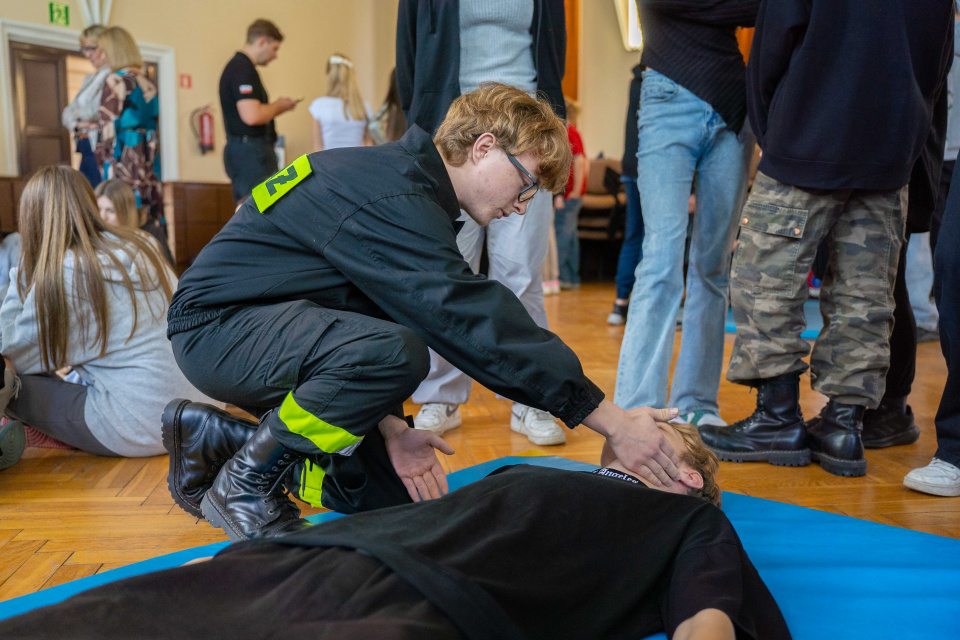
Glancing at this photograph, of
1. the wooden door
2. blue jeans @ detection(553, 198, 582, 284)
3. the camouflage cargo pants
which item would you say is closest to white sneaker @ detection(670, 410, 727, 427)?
the camouflage cargo pants

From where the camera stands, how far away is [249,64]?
15.4 ft

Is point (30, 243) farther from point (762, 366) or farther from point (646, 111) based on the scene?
point (762, 366)

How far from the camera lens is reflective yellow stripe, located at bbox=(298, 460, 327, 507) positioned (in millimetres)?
1672

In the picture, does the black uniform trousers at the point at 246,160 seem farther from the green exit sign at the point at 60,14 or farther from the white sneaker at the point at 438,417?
the green exit sign at the point at 60,14

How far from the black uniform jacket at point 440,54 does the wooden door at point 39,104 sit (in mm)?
5637

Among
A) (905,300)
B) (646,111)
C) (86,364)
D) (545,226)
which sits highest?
(646,111)

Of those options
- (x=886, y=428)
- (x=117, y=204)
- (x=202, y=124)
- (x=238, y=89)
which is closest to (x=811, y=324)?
(x=886, y=428)

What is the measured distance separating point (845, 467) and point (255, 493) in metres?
1.54

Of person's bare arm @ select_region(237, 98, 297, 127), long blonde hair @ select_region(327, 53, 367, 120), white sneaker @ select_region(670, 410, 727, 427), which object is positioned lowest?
white sneaker @ select_region(670, 410, 727, 427)

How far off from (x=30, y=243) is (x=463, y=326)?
1463mm

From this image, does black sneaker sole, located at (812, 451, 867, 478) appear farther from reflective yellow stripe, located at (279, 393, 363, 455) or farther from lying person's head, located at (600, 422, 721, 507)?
reflective yellow stripe, located at (279, 393, 363, 455)

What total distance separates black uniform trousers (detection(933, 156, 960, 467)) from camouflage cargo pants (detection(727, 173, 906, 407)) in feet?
0.49

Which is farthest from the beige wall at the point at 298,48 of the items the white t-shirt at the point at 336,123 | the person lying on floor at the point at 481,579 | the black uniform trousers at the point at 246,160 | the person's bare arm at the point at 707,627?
the person's bare arm at the point at 707,627

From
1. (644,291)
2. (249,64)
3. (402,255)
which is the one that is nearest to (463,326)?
(402,255)
